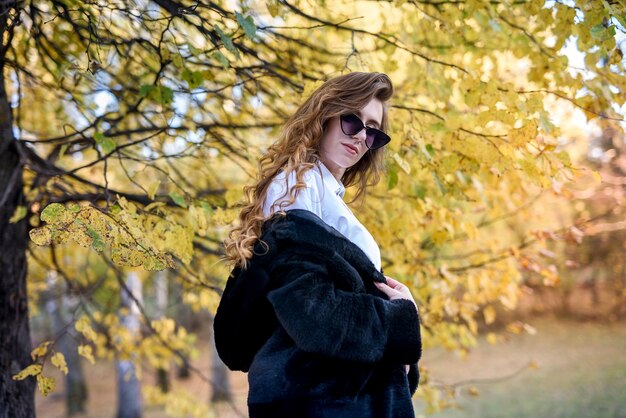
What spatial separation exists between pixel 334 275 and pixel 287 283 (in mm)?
141

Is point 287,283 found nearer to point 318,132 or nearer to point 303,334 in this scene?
point 303,334

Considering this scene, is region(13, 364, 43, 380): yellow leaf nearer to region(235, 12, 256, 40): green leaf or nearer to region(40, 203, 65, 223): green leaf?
region(40, 203, 65, 223): green leaf

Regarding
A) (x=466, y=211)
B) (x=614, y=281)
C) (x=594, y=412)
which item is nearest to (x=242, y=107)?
(x=466, y=211)

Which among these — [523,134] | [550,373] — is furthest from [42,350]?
[550,373]

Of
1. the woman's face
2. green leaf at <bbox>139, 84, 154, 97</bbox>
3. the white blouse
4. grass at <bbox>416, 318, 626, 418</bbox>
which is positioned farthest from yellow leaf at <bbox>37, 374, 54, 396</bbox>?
grass at <bbox>416, 318, 626, 418</bbox>

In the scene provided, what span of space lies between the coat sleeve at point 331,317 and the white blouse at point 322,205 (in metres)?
0.18

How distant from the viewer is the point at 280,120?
4473 mm

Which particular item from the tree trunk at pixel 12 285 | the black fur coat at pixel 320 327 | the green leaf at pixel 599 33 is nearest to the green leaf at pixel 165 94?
the tree trunk at pixel 12 285

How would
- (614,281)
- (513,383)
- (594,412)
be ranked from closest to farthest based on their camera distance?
(594,412)
(513,383)
(614,281)

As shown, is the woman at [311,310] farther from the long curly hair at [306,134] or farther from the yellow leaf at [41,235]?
the yellow leaf at [41,235]

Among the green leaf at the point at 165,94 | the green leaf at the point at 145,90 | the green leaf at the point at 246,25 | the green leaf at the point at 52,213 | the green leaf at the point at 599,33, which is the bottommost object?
the green leaf at the point at 52,213

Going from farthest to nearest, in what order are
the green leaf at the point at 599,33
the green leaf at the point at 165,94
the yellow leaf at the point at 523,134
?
the green leaf at the point at 165,94
the yellow leaf at the point at 523,134
the green leaf at the point at 599,33

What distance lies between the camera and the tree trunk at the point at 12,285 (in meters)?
3.48

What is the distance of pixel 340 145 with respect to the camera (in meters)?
2.35
